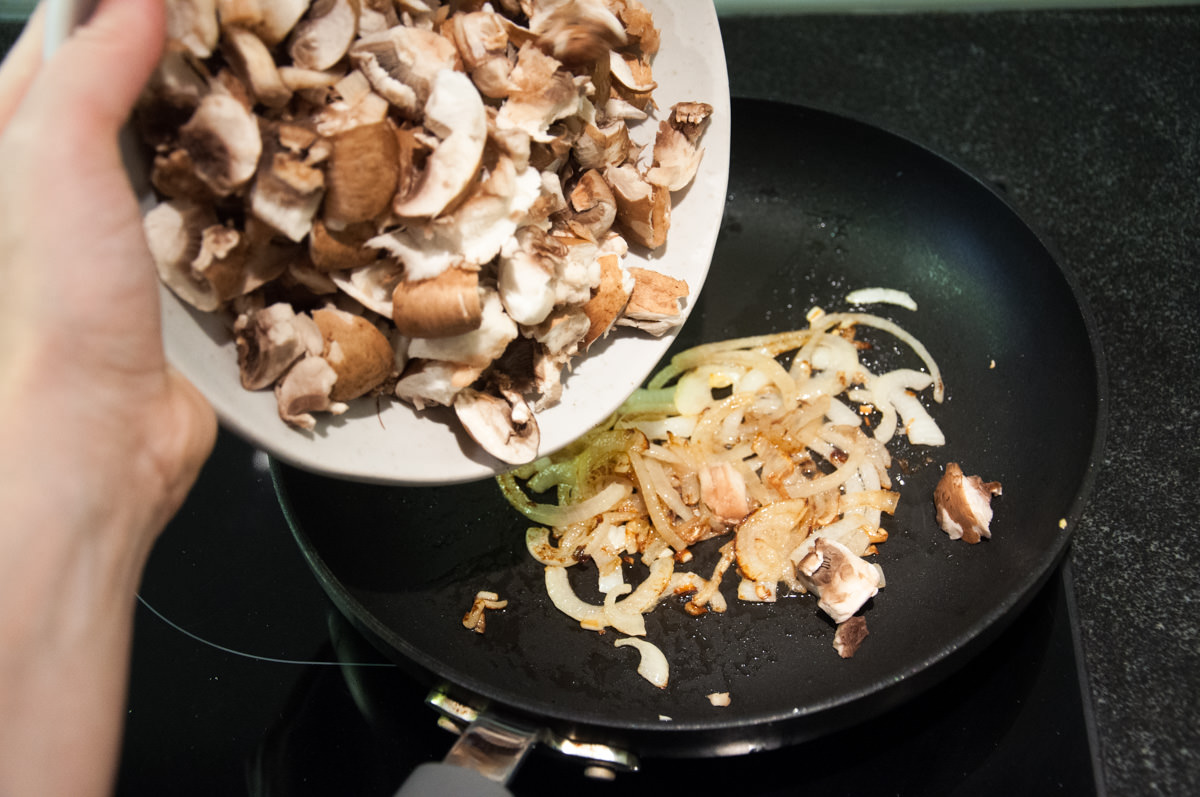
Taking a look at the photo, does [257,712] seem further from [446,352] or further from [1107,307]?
[1107,307]

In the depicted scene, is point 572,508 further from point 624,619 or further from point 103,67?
point 103,67

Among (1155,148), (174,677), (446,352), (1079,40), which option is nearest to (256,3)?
(446,352)

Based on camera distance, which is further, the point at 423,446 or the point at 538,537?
the point at 538,537

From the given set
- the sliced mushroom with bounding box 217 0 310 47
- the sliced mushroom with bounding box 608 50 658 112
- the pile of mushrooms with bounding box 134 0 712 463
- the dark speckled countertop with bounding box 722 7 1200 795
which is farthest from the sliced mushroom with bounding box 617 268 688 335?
the dark speckled countertop with bounding box 722 7 1200 795

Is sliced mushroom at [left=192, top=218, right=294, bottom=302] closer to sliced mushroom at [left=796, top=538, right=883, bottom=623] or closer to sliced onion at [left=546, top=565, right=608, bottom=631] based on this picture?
sliced onion at [left=546, top=565, right=608, bottom=631]

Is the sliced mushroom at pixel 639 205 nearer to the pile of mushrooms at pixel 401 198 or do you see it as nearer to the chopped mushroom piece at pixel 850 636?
the pile of mushrooms at pixel 401 198

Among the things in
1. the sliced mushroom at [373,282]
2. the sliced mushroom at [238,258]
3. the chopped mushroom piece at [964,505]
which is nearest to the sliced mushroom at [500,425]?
the sliced mushroom at [373,282]

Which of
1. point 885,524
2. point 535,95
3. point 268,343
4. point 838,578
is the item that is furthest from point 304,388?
point 885,524
